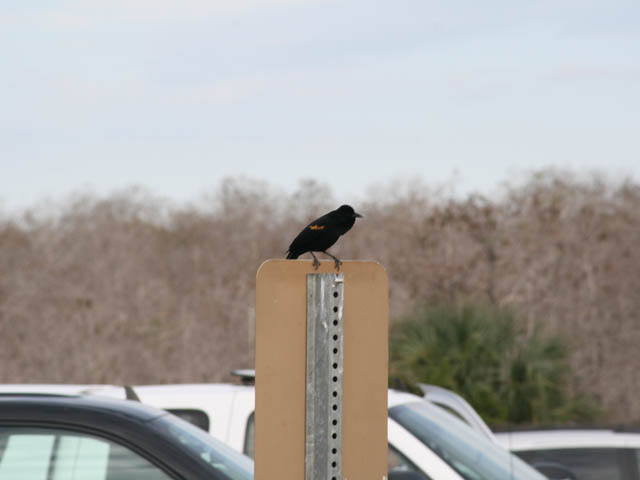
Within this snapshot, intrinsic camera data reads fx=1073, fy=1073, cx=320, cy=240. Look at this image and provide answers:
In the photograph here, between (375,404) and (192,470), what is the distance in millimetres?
1141

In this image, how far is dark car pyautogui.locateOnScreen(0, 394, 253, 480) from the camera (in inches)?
137

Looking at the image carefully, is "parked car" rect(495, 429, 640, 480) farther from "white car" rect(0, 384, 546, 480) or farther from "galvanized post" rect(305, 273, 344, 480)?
"galvanized post" rect(305, 273, 344, 480)

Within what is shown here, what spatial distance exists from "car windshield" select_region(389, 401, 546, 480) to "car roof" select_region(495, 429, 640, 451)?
1305 mm

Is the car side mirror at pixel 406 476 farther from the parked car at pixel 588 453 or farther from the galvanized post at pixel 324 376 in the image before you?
the galvanized post at pixel 324 376

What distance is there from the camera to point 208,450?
12.8ft

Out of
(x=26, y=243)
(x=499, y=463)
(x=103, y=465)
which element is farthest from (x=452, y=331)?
(x=103, y=465)

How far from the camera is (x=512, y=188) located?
19.0 metres

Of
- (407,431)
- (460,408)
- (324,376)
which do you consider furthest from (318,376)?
(460,408)

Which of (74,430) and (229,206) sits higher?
(229,206)

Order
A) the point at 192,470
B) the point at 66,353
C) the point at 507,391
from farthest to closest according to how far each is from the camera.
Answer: the point at 66,353, the point at 507,391, the point at 192,470

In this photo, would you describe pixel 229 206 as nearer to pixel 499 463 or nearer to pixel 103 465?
pixel 499 463

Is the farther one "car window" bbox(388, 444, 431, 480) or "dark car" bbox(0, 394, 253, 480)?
"car window" bbox(388, 444, 431, 480)

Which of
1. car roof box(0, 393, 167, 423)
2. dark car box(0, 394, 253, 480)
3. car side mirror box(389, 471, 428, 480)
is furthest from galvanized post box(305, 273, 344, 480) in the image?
car side mirror box(389, 471, 428, 480)

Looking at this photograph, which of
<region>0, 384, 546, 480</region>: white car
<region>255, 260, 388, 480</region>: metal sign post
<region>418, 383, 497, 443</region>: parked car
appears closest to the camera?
<region>255, 260, 388, 480</region>: metal sign post
